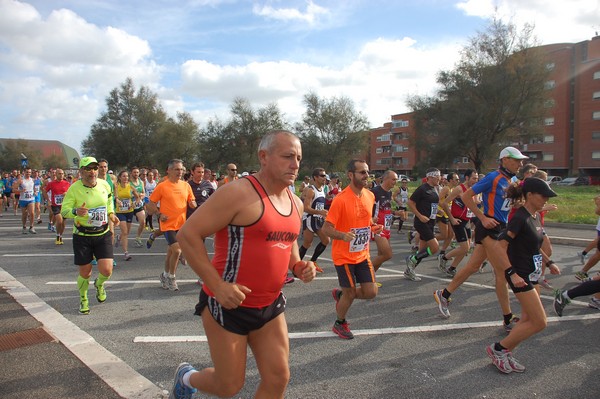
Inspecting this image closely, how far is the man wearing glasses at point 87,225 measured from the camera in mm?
5574

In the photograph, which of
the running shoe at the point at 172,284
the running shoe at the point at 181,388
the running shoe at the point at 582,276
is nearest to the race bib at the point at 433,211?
the running shoe at the point at 582,276

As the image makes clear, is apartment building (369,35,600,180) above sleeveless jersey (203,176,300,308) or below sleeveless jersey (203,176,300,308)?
above

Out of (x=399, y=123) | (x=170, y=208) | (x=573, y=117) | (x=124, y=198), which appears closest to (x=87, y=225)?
(x=170, y=208)

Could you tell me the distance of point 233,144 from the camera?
58.0 m

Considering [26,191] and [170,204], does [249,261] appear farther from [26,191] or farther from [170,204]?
[26,191]

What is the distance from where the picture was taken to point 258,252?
8.18 feet

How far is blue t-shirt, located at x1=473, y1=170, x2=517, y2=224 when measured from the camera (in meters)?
5.46

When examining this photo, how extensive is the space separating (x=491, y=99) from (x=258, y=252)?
131 ft

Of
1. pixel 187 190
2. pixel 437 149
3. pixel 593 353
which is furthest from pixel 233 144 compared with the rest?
pixel 593 353

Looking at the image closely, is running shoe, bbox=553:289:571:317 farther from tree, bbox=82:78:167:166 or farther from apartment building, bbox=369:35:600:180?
apartment building, bbox=369:35:600:180

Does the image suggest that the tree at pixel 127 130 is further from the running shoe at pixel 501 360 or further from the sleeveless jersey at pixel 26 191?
the running shoe at pixel 501 360

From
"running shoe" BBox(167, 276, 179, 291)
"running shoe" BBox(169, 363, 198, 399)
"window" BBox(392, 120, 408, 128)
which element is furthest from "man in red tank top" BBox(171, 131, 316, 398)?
"window" BBox(392, 120, 408, 128)

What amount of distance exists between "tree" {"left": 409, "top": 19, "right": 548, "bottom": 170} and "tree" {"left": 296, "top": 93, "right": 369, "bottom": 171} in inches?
699

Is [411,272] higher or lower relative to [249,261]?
lower
